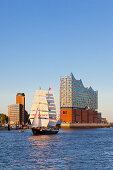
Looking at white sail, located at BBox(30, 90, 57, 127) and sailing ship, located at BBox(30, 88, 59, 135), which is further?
white sail, located at BBox(30, 90, 57, 127)

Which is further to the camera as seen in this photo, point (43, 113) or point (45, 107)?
point (45, 107)

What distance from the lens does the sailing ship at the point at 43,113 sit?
15062 centimetres

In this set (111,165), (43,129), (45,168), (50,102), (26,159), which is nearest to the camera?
(45,168)

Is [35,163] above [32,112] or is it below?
below

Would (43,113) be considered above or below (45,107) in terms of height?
below

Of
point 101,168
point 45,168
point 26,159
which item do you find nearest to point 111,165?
point 101,168

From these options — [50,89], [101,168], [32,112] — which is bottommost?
[101,168]

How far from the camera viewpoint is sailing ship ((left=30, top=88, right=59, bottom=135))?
151 metres

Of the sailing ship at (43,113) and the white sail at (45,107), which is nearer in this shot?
the sailing ship at (43,113)

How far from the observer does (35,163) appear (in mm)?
54469

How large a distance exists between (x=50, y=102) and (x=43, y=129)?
25730 mm

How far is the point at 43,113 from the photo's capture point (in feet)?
519

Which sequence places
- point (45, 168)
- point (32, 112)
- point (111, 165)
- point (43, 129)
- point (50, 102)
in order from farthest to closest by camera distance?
point (50, 102) → point (32, 112) → point (43, 129) → point (111, 165) → point (45, 168)

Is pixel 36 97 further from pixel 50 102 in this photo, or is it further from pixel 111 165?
pixel 111 165
